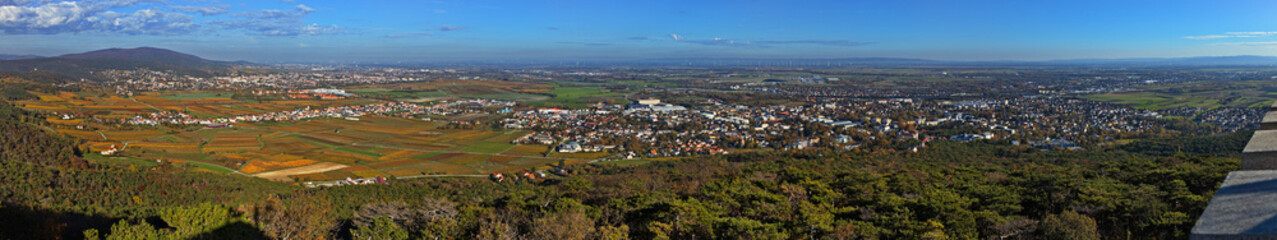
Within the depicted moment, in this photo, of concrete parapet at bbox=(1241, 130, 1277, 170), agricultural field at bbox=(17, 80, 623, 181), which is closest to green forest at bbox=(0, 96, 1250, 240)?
concrete parapet at bbox=(1241, 130, 1277, 170)

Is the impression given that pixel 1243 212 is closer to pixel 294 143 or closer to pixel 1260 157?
pixel 1260 157

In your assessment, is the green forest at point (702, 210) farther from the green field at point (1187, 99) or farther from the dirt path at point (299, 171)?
the green field at point (1187, 99)

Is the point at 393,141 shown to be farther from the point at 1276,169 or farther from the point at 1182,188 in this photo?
the point at 1276,169

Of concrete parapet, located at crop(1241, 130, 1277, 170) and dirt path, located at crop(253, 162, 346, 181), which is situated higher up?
concrete parapet, located at crop(1241, 130, 1277, 170)

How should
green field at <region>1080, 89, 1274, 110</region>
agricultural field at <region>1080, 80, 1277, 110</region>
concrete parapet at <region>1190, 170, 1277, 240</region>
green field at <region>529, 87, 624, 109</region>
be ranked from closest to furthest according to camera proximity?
concrete parapet at <region>1190, 170, 1277, 240</region> < green field at <region>1080, 89, 1274, 110</region> < agricultural field at <region>1080, 80, 1277, 110</region> < green field at <region>529, 87, 624, 109</region>

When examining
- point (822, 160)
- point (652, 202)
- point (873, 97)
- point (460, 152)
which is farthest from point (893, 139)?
point (873, 97)

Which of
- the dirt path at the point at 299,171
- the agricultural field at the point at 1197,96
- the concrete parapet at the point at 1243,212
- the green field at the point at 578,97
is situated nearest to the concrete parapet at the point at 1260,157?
the concrete parapet at the point at 1243,212

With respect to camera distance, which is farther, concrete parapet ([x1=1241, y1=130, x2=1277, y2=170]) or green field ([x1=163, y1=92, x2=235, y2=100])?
green field ([x1=163, y1=92, x2=235, y2=100])

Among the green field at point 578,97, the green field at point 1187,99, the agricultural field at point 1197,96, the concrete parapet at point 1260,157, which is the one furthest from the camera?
the green field at point 578,97

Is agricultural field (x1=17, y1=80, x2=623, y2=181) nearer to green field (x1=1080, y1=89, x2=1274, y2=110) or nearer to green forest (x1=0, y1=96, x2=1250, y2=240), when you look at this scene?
green forest (x1=0, y1=96, x2=1250, y2=240)
